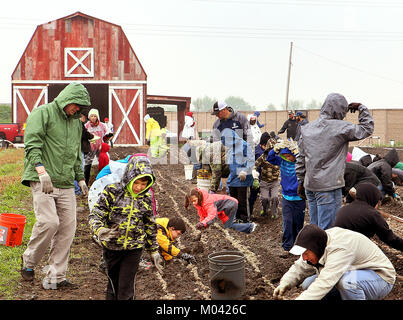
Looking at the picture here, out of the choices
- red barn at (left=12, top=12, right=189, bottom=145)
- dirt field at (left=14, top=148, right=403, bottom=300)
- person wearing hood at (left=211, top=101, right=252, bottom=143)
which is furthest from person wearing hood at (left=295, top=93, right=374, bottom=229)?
red barn at (left=12, top=12, right=189, bottom=145)

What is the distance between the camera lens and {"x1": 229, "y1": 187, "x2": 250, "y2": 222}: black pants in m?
7.73

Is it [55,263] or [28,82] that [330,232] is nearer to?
[55,263]

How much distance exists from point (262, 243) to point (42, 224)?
3408 mm

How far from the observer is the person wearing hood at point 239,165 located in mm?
7605

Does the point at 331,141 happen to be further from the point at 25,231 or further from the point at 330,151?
the point at 25,231

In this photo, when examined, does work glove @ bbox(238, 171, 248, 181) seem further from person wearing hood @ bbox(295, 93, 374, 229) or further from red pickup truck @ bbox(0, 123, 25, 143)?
red pickup truck @ bbox(0, 123, 25, 143)

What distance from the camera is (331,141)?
5.02 metres

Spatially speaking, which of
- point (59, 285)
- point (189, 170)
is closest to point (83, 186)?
point (59, 285)

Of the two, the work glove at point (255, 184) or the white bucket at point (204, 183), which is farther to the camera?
the white bucket at point (204, 183)

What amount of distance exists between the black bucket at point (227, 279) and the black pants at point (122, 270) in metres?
0.96

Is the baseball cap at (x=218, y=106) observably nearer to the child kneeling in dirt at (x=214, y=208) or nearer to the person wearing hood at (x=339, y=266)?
the child kneeling in dirt at (x=214, y=208)

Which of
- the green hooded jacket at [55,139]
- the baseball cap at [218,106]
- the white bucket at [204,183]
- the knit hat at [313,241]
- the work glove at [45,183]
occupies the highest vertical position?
the baseball cap at [218,106]

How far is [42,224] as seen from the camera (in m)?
4.62

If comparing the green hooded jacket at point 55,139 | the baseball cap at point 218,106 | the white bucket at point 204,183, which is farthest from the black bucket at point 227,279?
the white bucket at point 204,183
